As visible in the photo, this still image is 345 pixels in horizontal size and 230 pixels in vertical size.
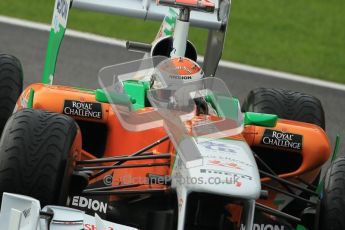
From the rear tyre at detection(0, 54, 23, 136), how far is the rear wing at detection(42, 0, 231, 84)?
0.31 m

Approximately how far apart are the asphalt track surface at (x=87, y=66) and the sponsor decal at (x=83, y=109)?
14.8ft

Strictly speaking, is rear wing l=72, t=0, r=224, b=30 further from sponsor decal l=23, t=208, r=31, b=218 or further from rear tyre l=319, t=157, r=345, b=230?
sponsor decal l=23, t=208, r=31, b=218

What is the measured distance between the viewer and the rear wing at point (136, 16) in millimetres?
10008

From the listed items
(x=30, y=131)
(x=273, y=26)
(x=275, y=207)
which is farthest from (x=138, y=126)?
(x=273, y=26)

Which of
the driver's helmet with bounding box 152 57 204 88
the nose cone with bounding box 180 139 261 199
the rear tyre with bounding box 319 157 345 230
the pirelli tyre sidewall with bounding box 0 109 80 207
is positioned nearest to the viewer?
the nose cone with bounding box 180 139 261 199

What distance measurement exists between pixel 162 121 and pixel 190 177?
996 millimetres

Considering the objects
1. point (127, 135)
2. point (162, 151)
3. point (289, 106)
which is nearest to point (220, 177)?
point (162, 151)

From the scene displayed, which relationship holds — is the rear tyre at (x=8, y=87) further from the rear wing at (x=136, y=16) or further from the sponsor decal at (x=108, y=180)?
the sponsor decal at (x=108, y=180)

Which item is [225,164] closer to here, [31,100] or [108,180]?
[108,180]

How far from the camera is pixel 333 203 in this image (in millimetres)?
8289

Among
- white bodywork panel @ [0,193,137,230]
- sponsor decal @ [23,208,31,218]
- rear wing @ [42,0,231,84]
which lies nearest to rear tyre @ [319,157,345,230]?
white bodywork panel @ [0,193,137,230]

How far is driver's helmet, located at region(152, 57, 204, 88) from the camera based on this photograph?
8594 mm

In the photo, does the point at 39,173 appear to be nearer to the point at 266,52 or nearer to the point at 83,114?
the point at 83,114

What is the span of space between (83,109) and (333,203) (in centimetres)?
191
